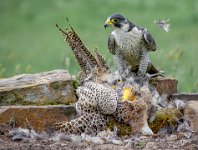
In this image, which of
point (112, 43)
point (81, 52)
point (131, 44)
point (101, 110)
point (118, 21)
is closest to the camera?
point (101, 110)

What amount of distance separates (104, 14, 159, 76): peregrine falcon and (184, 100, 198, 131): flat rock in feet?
4.24

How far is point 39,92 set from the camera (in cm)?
895

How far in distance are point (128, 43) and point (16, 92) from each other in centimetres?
164

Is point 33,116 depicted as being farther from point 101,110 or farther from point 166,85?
point 166,85

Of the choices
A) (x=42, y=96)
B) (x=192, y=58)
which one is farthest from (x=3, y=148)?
(x=192, y=58)

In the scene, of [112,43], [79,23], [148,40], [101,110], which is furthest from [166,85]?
[79,23]

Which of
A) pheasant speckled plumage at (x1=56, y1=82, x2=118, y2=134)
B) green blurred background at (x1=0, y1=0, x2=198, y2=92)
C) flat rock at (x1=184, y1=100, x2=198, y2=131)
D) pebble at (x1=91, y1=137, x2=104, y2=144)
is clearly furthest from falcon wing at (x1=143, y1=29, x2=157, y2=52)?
green blurred background at (x1=0, y1=0, x2=198, y2=92)

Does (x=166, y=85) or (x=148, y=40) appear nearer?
(x=166, y=85)

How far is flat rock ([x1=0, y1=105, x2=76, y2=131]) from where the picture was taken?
858 centimetres

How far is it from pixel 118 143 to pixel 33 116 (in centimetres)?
96

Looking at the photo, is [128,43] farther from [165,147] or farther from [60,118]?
[165,147]

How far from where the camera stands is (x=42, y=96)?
896 cm

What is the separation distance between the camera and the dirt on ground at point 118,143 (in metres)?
7.86

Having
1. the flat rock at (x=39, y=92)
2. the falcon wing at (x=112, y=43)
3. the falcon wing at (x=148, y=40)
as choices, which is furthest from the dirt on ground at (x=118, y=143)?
the falcon wing at (x=112, y=43)
